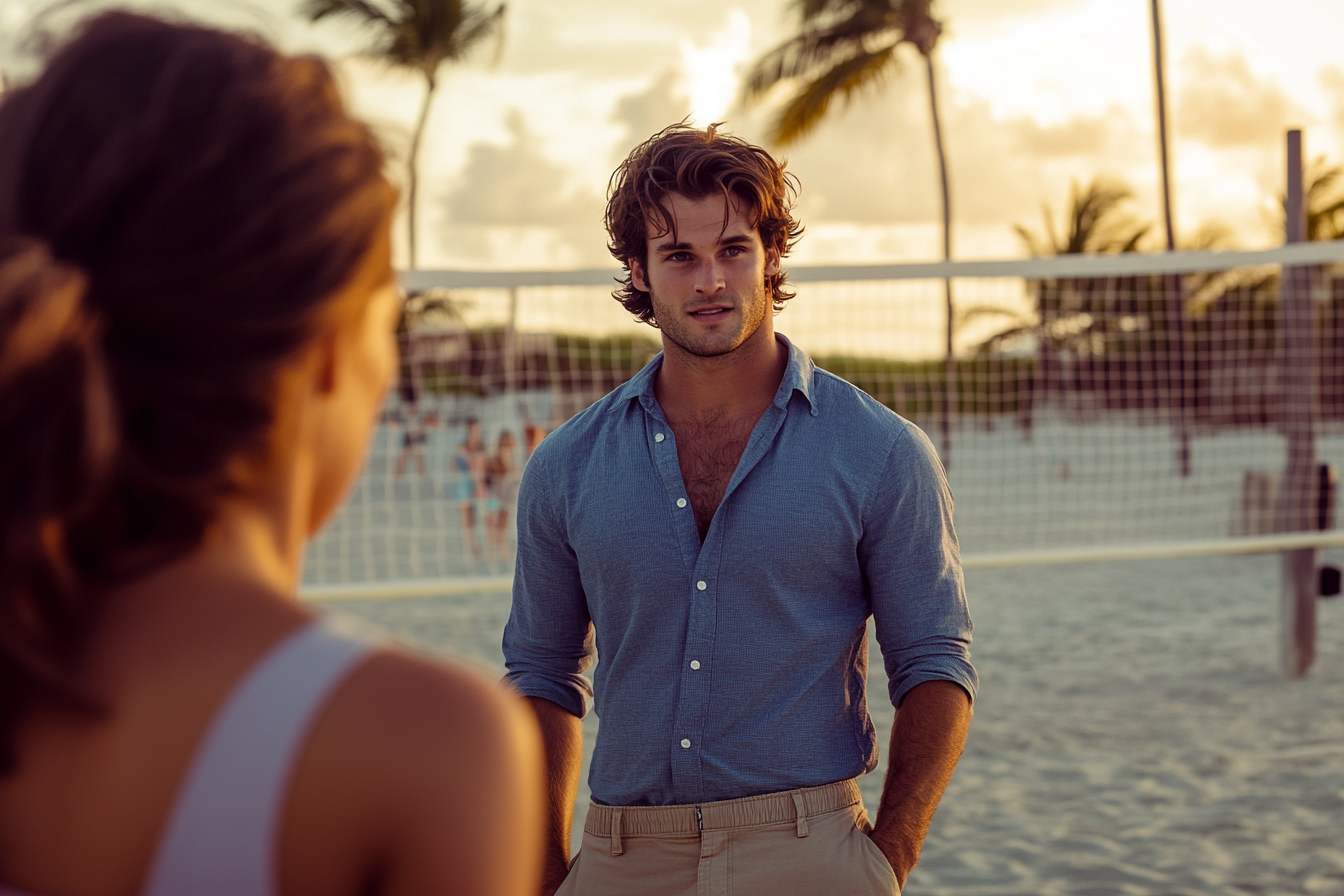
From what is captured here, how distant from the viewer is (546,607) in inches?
89.5

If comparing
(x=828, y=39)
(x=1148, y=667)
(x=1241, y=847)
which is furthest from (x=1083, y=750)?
(x=828, y=39)

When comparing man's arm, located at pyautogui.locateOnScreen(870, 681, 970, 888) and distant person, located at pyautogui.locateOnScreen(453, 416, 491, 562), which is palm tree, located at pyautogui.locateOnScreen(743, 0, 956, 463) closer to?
distant person, located at pyautogui.locateOnScreen(453, 416, 491, 562)

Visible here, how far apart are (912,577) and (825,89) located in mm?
23010

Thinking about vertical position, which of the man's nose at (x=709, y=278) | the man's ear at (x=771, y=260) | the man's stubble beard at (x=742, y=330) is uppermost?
the man's ear at (x=771, y=260)

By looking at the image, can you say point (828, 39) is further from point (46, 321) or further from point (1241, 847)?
point (46, 321)

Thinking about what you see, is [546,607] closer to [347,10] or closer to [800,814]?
[800,814]

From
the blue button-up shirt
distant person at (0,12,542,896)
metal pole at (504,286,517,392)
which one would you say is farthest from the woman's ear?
metal pole at (504,286,517,392)

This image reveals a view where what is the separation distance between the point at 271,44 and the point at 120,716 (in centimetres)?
44

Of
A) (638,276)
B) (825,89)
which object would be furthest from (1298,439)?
(825,89)

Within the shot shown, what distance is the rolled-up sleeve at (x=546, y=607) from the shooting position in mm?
2260

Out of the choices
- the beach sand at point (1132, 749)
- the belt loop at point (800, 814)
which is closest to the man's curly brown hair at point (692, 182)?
the belt loop at point (800, 814)

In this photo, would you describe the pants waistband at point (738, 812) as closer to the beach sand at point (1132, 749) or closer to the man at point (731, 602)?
the man at point (731, 602)

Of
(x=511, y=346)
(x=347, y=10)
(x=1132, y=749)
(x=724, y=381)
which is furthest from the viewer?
(x=347, y=10)

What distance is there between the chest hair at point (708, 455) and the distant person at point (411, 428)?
296 inches
